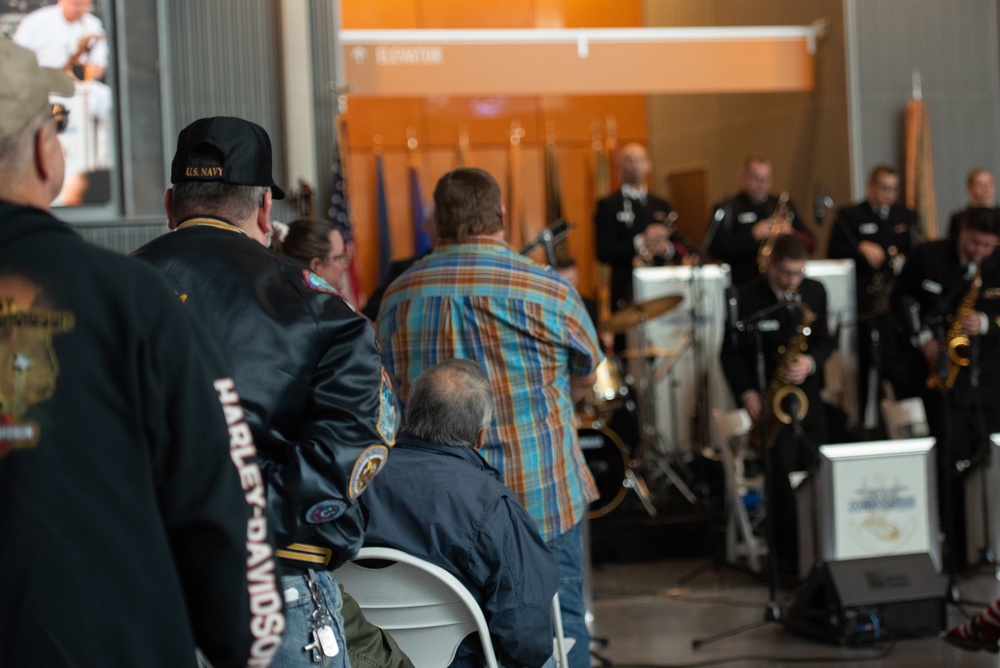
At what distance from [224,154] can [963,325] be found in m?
4.70

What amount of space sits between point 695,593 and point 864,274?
282cm

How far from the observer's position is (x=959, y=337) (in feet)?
18.9

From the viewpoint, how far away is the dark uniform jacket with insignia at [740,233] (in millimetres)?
7270

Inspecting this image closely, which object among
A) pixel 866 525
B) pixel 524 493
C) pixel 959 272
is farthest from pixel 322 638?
pixel 959 272

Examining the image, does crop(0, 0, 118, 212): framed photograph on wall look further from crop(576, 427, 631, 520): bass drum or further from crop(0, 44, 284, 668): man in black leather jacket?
crop(0, 44, 284, 668): man in black leather jacket

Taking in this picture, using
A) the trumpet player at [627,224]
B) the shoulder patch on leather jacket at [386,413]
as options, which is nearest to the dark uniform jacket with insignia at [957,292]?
the trumpet player at [627,224]

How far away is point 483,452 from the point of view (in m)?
3.09

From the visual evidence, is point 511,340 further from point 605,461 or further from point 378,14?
point 378,14

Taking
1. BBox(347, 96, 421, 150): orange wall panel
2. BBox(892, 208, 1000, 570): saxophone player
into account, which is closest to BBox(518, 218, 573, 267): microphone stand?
BBox(892, 208, 1000, 570): saxophone player

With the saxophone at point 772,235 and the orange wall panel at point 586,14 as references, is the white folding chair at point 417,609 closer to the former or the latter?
the saxophone at point 772,235

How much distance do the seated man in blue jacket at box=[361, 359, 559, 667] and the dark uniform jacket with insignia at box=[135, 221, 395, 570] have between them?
0.63m

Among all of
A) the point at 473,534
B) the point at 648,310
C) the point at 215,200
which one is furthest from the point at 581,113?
the point at 215,200

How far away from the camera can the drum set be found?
20.1ft

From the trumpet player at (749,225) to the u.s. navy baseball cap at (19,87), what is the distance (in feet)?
20.5
